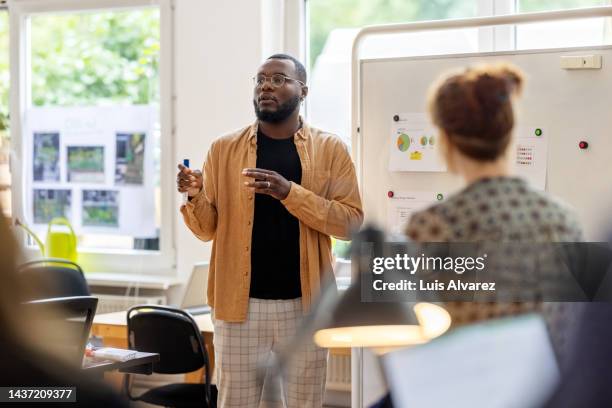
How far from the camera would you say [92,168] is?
4.44 meters

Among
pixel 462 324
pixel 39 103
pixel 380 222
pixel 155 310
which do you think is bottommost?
pixel 155 310

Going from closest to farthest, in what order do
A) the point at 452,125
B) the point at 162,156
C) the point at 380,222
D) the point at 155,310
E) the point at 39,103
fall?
the point at 452,125, the point at 380,222, the point at 155,310, the point at 162,156, the point at 39,103

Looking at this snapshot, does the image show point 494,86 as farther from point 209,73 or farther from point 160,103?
point 160,103

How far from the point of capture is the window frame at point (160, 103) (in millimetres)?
4176

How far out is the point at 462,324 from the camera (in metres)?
1.26

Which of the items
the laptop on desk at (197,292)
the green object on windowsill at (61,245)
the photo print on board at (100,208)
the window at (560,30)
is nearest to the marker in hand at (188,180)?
the laptop on desk at (197,292)

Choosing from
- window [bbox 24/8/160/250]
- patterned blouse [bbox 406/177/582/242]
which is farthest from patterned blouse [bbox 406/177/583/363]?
window [bbox 24/8/160/250]

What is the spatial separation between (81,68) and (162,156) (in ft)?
2.40

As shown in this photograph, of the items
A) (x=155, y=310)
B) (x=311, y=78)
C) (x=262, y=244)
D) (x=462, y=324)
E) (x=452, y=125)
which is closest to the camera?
(x=452, y=125)

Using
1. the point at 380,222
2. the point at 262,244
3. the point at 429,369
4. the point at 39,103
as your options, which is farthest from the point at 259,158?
the point at 39,103

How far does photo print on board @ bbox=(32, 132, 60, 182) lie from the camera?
4.51 metres

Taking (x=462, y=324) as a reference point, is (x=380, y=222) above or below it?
above

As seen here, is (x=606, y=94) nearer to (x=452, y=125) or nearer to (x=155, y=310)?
(x=452, y=125)

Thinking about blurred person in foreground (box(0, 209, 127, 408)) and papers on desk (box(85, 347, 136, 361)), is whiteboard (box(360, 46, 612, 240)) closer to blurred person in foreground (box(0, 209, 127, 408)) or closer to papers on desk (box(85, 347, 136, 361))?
blurred person in foreground (box(0, 209, 127, 408))
